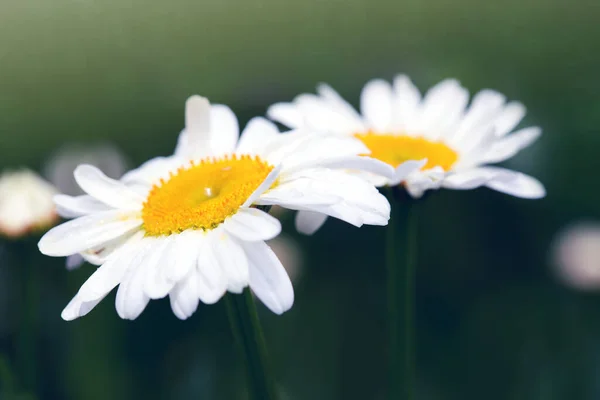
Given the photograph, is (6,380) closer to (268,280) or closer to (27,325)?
(27,325)

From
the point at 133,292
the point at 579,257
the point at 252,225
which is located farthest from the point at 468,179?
the point at 579,257

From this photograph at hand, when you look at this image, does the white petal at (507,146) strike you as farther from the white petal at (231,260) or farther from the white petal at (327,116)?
the white petal at (231,260)

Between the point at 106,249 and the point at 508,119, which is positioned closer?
the point at 106,249

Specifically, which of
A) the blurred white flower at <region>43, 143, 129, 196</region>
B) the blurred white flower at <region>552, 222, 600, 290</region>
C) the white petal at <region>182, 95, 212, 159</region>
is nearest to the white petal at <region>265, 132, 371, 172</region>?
the white petal at <region>182, 95, 212, 159</region>

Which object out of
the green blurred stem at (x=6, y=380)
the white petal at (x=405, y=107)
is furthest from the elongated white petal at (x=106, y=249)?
the white petal at (x=405, y=107)

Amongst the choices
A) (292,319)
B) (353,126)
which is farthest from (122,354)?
(353,126)
